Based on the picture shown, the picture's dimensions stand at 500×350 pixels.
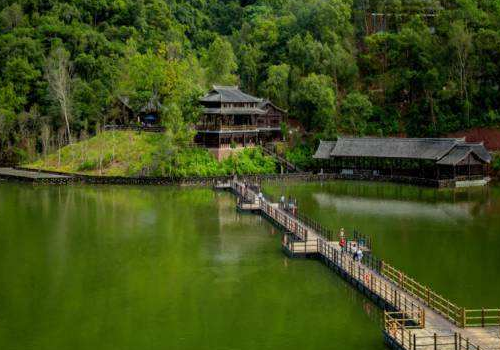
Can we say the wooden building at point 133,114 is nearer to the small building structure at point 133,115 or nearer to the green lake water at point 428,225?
the small building structure at point 133,115

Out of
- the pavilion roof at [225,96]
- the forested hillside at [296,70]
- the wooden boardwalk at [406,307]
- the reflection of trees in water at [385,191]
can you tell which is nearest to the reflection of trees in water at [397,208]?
the reflection of trees in water at [385,191]

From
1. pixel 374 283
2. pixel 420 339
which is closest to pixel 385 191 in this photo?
pixel 374 283

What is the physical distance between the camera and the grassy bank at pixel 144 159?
75.4 m

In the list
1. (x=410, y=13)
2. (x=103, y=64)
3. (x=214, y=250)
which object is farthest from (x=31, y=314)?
(x=410, y=13)

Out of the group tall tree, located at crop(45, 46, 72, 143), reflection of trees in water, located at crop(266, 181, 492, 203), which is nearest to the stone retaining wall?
reflection of trees in water, located at crop(266, 181, 492, 203)

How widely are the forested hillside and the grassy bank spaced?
294 centimetres

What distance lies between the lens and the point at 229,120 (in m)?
82.8

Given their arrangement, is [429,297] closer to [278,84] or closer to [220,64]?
[278,84]

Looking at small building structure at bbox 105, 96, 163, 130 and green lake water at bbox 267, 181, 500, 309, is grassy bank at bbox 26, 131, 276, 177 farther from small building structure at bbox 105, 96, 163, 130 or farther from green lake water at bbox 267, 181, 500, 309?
green lake water at bbox 267, 181, 500, 309

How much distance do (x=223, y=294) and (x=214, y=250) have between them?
376 inches

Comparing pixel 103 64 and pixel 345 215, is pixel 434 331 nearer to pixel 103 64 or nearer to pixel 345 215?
pixel 345 215

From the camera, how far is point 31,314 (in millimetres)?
32375

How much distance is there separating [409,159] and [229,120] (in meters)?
20.8

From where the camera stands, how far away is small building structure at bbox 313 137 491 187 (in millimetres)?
70875
